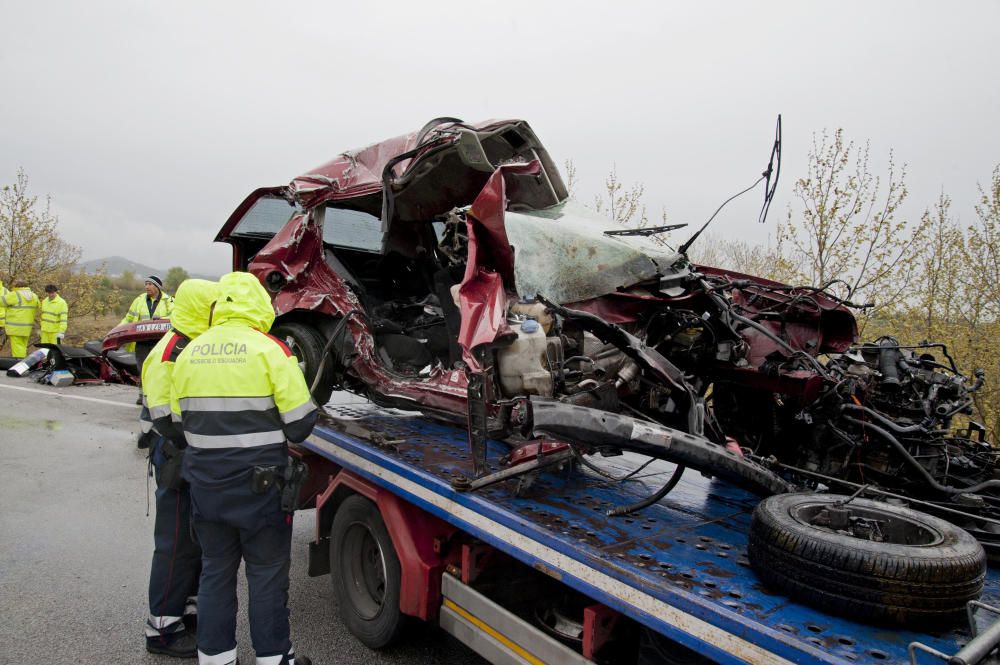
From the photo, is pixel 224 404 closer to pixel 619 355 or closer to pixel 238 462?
pixel 238 462

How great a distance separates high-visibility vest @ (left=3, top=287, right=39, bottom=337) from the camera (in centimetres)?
1206

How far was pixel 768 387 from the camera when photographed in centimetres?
354

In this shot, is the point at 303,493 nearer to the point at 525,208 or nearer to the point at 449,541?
the point at 449,541

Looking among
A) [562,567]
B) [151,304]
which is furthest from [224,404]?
[151,304]

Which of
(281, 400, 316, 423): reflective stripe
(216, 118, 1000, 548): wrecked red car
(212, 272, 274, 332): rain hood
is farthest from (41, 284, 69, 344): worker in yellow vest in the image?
(281, 400, 316, 423): reflective stripe

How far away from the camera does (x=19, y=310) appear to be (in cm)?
1212

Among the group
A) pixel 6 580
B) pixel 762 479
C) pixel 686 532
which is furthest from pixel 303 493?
pixel 762 479

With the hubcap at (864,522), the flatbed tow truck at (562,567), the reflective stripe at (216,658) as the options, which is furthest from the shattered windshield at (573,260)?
the reflective stripe at (216,658)

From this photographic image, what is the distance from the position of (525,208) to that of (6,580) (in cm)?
399

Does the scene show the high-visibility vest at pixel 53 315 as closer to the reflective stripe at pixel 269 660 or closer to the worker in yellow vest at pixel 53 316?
the worker in yellow vest at pixel 53 316

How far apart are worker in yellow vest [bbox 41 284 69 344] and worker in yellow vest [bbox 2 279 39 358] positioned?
24cm

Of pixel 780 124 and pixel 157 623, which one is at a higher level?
pixel 780 124

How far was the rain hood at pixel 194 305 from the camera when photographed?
3.23 meters

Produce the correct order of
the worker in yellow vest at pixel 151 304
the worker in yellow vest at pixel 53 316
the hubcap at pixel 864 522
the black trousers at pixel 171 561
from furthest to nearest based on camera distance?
1. the worker in yellow vest at pixel 53 316
2. the worker in yellow vest at pixel 151 304
3. the black trousers at pixel 171 561
4. the hubcap at pixel 864 522
